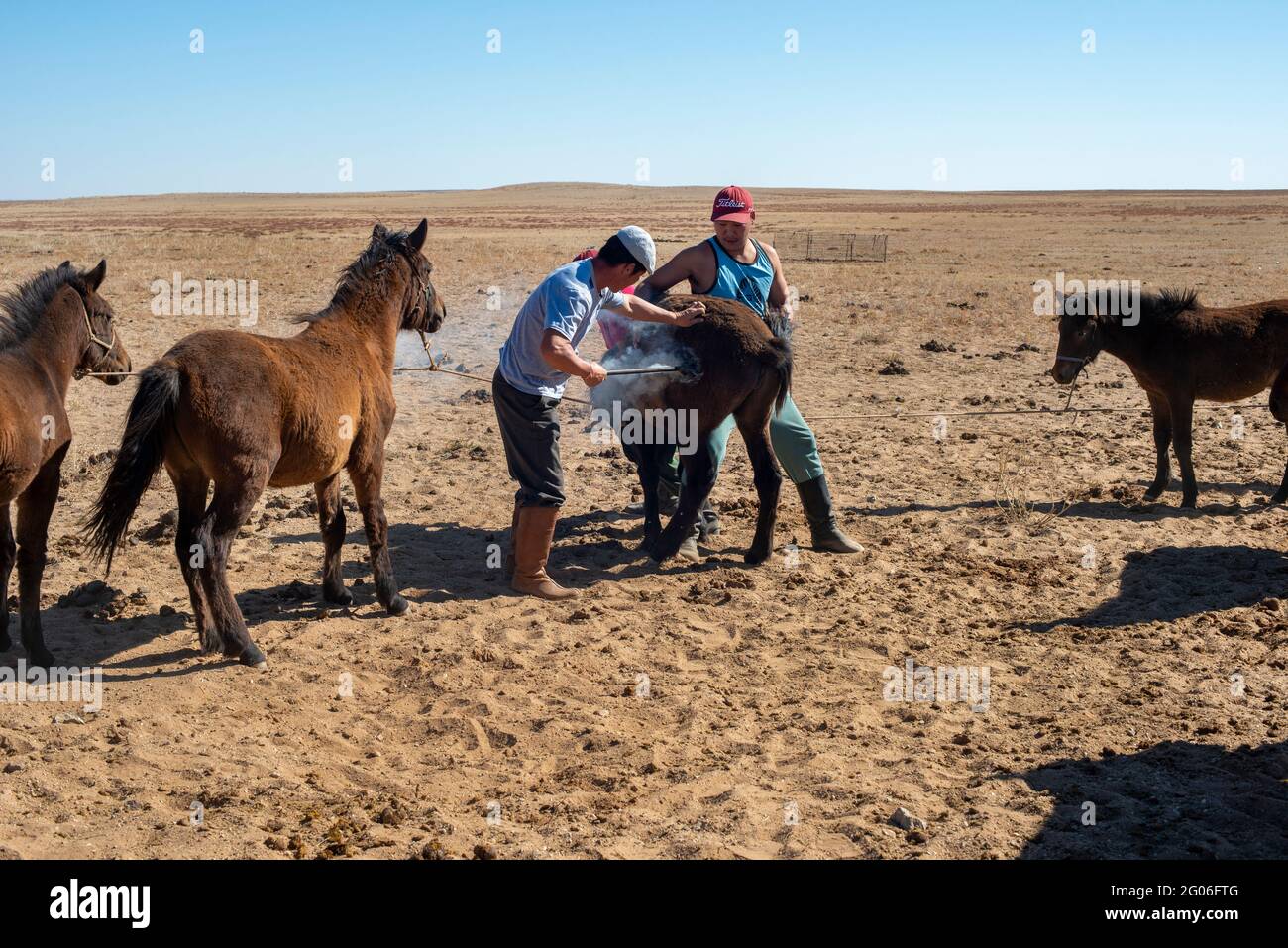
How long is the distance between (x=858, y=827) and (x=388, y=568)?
10.2ft

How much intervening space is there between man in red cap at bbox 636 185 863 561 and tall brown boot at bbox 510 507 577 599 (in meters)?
1.10

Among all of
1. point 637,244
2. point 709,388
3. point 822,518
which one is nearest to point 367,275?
point 637,244

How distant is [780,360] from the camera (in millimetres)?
6621

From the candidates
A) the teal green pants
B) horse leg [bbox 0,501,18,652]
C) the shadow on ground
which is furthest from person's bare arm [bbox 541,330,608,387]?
the shadow on ground

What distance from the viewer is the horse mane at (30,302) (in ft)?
16.6

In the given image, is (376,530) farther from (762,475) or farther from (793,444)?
(793,444)

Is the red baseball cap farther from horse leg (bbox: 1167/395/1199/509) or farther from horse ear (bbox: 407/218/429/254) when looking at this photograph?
horse leg (bbox: 1167/395/1199/509)

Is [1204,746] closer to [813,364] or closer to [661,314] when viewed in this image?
[661,314]

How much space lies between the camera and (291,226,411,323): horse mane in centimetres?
596

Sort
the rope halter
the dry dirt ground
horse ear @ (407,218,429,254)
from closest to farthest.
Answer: the dry dirt ground, the rope halter, horse ear @ (407,218,429,254)

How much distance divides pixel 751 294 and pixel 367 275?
2.53 meters

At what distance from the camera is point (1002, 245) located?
37094mm

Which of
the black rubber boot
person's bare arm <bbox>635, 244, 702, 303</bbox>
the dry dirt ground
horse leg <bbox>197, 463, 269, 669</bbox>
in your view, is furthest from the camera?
the black rubber boot
